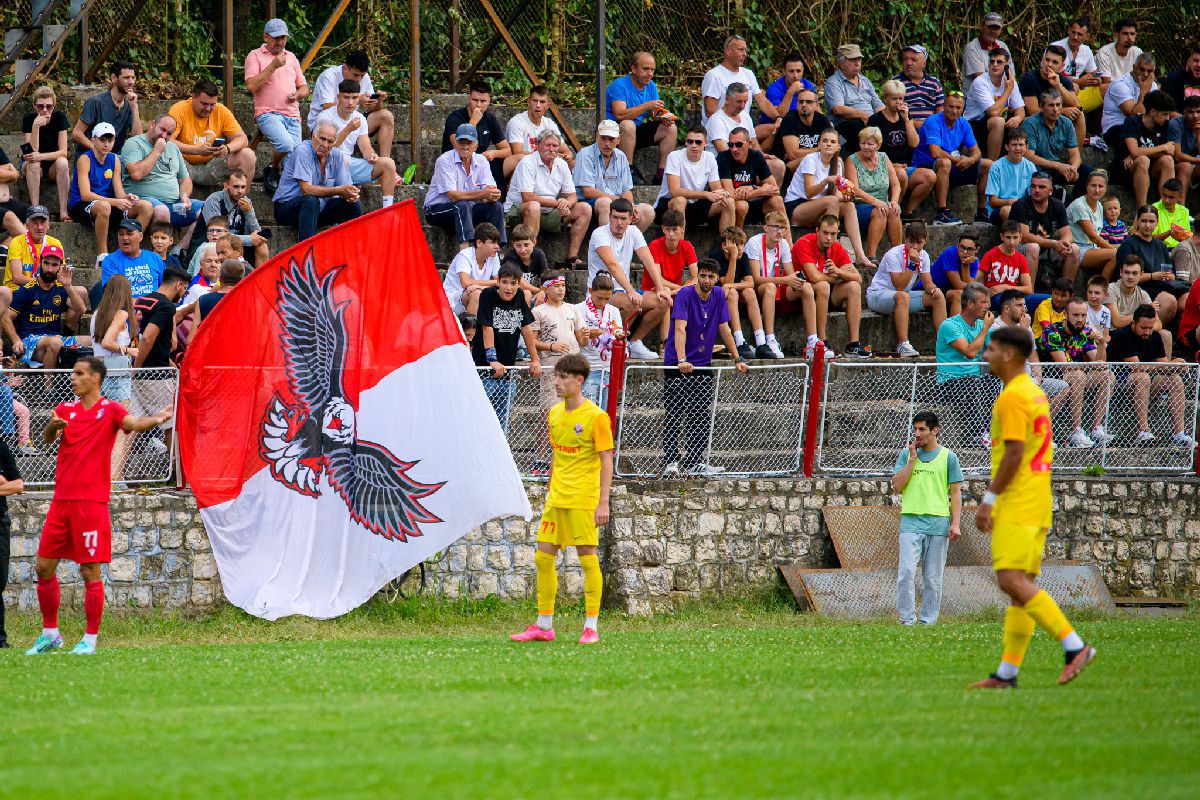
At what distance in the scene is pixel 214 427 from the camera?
40.5ft

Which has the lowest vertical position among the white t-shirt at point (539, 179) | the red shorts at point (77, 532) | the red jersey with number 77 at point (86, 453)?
the red shorts at point (77, 532)

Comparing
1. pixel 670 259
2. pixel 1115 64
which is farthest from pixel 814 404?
pixel 1115 64

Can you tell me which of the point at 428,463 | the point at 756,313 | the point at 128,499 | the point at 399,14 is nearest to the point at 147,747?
the point at 428,463

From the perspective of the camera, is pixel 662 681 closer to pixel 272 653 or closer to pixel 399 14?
pixel 272 653

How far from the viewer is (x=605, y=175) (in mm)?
18172

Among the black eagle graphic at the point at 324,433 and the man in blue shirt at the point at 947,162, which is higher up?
the man in blue shirt at the point at 947,162

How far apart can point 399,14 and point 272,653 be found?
14.5m

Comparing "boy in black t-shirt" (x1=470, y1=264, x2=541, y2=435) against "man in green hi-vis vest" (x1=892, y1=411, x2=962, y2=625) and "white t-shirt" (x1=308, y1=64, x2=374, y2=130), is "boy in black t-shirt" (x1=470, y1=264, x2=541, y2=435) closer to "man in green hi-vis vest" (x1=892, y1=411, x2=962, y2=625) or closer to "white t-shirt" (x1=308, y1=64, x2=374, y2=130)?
"man in green hi-vis vest" (x1=892, y1=411, x2=962, y2=625)

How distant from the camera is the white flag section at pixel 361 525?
12.2 meters

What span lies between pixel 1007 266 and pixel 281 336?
9309 millimetres

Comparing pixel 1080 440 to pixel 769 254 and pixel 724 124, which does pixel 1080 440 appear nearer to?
pixel 769 254

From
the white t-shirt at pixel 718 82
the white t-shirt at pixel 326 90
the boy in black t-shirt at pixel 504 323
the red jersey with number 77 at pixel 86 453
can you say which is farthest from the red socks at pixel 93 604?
the white t-shirt at pixel 718 82

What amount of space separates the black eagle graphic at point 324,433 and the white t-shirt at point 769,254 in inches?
240

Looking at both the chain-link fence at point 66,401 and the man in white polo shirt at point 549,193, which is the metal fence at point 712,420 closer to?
the man in white polo shirt at point 549,193
